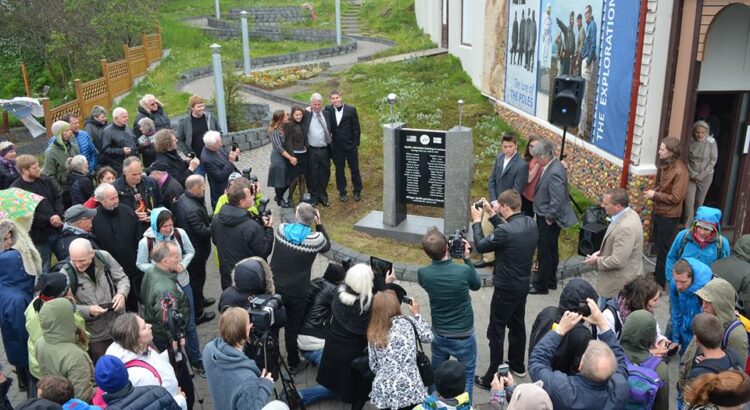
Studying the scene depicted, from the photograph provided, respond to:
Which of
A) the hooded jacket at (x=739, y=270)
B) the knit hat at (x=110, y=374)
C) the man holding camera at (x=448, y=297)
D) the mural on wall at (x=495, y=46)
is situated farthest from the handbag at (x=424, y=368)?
the mural on wall at (x=495, y=46)

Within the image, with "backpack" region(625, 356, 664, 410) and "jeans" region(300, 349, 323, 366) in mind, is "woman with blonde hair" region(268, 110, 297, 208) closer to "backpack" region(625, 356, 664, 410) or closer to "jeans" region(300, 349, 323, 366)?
"jeans" region(300, 349, 323, 366)

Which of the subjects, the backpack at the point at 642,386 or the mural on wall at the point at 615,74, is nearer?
the backpack at the point at 642,386

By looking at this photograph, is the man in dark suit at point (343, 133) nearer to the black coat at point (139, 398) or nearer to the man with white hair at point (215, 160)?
the man with white hair at point (215, 160)

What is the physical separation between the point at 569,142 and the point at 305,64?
1579 centimetres

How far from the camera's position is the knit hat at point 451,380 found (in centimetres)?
375

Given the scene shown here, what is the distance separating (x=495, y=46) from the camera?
50.5ft

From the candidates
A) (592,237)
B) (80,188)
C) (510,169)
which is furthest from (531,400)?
(80,188)

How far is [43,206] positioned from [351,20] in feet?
98.9

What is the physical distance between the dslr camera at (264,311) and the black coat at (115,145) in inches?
207

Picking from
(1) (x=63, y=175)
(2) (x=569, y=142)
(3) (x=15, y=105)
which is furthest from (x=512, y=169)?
(3) (x=15, y=105)

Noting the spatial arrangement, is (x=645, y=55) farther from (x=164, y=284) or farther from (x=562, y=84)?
(x=164, y=284)

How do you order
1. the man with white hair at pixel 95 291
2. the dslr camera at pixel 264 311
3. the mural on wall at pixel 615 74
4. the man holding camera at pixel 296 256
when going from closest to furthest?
1. the dslr camera at pixel 264 311
2. the man with white hair at pixel 95 291
3. the man holding camera at pixel 296 256
4. the mural on wall at pixel 615 74

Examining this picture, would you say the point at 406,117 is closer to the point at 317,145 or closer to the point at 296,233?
the point at 317,145

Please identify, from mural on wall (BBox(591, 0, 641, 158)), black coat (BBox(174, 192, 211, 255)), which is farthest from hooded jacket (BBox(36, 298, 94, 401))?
mural on wall (BBox(591, 0, 641, 158))
